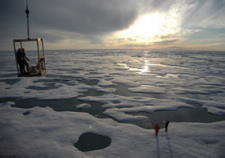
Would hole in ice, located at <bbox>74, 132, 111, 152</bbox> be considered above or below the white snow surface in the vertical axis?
below

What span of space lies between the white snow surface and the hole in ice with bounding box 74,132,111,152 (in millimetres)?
153

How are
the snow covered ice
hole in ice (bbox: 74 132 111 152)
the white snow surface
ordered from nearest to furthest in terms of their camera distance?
the white snow surface, the snow covered ice, hole in ice (bbox: 74 132 111 152)

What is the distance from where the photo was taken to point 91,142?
4695 mm

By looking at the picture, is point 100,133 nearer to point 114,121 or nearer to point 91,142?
point 91,142

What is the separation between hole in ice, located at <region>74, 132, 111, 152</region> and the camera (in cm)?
444

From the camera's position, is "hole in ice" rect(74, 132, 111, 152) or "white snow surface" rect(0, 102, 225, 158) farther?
"hole in ice" rect(74, 132, 111, 152)

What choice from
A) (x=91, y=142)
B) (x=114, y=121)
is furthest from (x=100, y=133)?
(x=114, y=121)

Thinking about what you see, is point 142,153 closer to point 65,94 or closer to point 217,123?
point 217,123

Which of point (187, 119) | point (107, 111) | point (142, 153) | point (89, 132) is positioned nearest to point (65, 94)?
point (107, 111)

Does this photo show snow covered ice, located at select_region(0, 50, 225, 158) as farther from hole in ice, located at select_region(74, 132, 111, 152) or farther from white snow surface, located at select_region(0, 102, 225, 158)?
hole in ice, located at select_region(74, 132, 111, 152)

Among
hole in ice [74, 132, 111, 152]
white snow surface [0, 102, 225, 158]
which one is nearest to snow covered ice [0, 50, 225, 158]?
white snow surface [0, 102, 225, 158]

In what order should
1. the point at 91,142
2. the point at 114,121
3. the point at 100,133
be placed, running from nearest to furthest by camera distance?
the point at 91,142 → the point at 100,133 → the point at 114,121

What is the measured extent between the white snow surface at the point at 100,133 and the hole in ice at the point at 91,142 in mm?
153

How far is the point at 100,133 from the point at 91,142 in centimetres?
58
